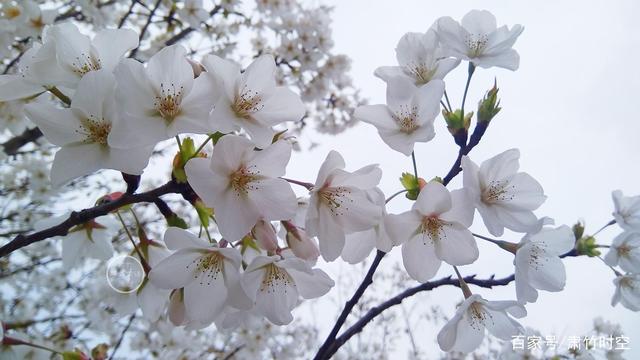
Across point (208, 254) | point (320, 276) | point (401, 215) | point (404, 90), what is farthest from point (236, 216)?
point (404, 90)

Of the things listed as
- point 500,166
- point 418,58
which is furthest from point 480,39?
point 500,166

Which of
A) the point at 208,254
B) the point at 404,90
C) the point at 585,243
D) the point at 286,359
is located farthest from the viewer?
the point at 286,359

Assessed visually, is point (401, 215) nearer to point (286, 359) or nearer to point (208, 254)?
point (208, 254)

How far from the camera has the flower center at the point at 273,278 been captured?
1014mm

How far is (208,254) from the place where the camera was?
1.00m

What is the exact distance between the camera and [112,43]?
100 cm

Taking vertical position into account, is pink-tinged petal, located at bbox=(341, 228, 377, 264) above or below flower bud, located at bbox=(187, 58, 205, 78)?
below

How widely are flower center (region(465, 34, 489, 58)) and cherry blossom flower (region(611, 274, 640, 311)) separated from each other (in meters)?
1.16

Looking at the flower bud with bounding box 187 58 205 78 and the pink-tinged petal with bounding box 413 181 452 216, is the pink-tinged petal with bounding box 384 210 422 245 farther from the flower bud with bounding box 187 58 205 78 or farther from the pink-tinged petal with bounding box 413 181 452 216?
the flower bud with bounding box 187 58 205 78

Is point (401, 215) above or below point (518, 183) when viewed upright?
below

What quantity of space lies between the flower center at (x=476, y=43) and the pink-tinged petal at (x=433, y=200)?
1.64 feet

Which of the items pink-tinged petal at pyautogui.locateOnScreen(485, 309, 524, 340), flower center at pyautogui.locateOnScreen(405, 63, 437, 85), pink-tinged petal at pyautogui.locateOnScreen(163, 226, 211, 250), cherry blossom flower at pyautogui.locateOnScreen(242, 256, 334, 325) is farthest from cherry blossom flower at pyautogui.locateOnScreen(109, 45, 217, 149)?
pink-tinged petal at pyautogui.locateOnScreen(485, 309, 524, 340)

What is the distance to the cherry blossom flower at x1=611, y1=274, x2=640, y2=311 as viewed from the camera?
5.69 feet

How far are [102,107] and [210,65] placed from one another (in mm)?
233
